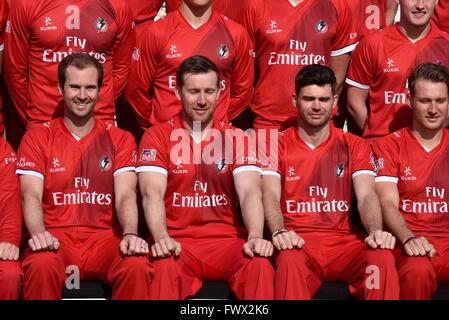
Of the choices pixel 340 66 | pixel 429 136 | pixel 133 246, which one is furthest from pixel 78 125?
pixel 429 136

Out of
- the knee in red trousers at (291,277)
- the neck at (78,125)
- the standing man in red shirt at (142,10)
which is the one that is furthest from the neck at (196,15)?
the knee in red trousers at (291,277)

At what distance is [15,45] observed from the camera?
972 cm

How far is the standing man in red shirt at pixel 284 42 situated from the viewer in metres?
9.92

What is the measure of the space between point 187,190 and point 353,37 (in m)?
1.99

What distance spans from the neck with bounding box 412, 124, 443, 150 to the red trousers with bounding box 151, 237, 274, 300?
1543 millimetres

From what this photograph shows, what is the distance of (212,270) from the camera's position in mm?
8852

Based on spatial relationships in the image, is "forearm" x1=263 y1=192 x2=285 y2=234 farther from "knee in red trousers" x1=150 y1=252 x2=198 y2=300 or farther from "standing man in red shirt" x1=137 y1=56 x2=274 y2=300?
"knee in red trousers" x1=150 y1=252 x2=198 y2=300

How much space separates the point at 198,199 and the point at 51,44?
168 centimetres

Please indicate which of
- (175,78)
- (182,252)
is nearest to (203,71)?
(175,78)

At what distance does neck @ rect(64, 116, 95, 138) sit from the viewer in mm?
9242

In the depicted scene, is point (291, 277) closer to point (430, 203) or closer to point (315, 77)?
point (430, 203)

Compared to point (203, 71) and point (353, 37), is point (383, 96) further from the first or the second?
point (203, 71)

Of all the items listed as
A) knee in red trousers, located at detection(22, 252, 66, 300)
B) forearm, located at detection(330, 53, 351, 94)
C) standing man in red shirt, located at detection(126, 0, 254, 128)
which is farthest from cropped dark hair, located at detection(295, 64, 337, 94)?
knee in red trousers, located at detection(22, 252, 66, 300)

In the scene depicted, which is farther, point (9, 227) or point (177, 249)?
point (9, 227)
